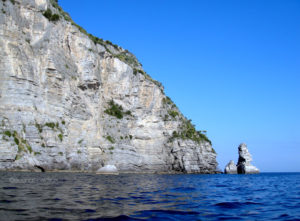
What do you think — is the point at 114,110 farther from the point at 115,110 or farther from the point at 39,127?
the point at 39,127

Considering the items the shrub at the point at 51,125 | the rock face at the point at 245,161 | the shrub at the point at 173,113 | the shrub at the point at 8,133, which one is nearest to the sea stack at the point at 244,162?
the rock face at the point at 245,161

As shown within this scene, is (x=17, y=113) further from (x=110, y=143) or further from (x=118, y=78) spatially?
(x=118, y=78)

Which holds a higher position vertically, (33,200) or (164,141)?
(164,141)

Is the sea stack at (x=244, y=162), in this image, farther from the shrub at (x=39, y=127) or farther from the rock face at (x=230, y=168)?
the shrub at (x=39, y=127)

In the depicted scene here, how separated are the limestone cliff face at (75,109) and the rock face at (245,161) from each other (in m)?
15.9

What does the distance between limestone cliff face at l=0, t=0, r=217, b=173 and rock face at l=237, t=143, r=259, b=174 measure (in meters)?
15.9

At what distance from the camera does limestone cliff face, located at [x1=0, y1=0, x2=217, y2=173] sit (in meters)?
35.8

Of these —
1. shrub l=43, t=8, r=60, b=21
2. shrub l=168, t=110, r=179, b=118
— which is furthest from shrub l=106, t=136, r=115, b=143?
shrub l=43, t=8, r=60, b=21

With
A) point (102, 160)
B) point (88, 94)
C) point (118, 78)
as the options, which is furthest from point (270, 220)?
point (118, 78)

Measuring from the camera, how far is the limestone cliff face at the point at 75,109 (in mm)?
35781

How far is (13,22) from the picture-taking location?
129ft

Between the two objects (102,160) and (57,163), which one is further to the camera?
(102,160)

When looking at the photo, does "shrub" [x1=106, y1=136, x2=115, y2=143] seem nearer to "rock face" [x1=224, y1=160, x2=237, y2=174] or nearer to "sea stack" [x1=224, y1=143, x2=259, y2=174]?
"sea stack" [x1=224, y1=143, x2=259, y2=174]

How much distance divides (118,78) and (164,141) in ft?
55.9
